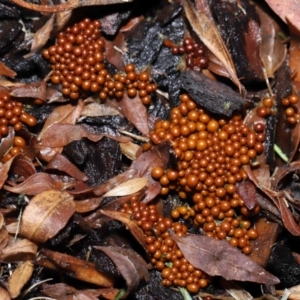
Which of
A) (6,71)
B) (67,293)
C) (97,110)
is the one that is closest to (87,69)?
(97,110)

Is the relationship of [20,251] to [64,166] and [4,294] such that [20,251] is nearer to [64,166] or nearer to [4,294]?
[4,294]

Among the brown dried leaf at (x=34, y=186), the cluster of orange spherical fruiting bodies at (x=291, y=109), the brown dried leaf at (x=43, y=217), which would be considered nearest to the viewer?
the brown dried leaf at (x=43, y=217)

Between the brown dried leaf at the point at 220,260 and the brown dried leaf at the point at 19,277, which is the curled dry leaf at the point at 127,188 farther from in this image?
the brown dried leaf at the point at 19,277

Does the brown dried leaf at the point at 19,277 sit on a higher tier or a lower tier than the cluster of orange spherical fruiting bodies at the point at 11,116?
lower

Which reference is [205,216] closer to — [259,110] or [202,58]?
[259,110]

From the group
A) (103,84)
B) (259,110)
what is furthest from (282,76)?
(103,84)

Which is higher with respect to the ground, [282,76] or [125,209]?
[282,76]

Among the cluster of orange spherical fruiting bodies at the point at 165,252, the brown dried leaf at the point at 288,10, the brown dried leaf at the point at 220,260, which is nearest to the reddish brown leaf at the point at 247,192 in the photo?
the brown dried leaf at the point at 220,260
